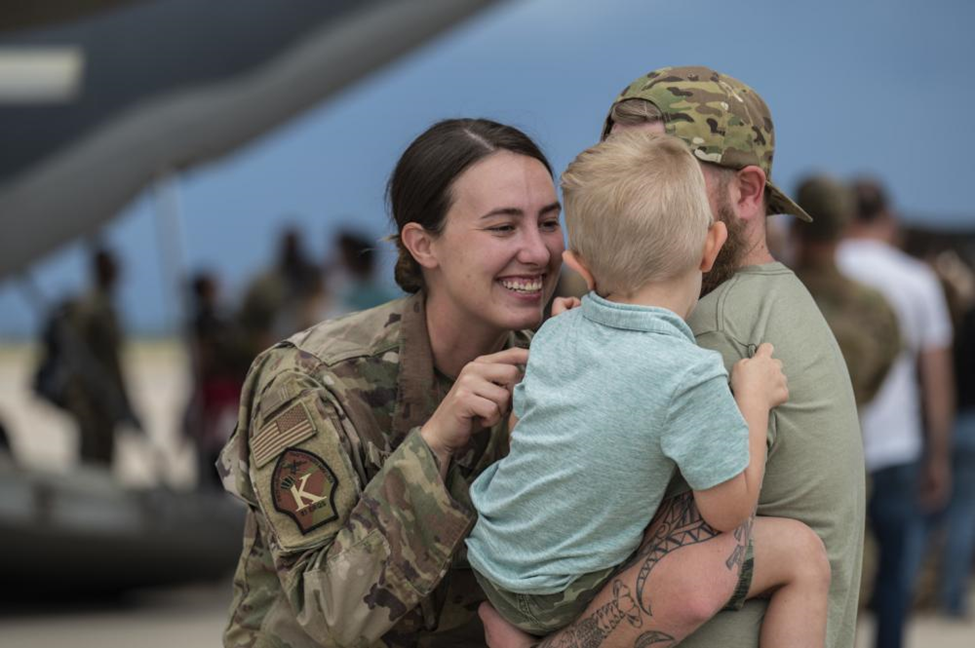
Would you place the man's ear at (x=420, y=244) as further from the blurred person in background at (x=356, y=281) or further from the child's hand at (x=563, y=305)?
the blurred person in background at (x=356, y=281)

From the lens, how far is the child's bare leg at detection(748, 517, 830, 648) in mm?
1753

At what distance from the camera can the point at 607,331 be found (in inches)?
69.7

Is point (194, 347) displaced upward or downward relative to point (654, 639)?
downward

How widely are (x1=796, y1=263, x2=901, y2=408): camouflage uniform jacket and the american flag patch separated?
8.03 ft

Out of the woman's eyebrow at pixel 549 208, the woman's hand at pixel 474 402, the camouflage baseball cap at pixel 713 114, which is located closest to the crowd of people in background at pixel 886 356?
the woman's eyebrow at pixel 549 208

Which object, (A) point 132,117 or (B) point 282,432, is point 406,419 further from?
(A) point 132,117

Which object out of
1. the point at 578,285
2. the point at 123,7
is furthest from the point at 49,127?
the point at 578,285

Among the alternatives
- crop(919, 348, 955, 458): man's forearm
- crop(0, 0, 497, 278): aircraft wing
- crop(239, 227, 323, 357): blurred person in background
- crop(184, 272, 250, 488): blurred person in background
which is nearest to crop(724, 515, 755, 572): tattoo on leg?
crop(919, 348, 955, 458): man's forearm

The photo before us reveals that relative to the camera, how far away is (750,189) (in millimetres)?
1901

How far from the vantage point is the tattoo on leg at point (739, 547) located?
1.73 metres

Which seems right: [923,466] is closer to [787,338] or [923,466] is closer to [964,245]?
[964,245]

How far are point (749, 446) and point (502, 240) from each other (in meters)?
0.58

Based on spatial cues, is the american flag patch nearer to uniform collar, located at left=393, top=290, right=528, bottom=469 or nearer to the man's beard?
uniform collar, located at left=393, top=290, right=528, bottom=469

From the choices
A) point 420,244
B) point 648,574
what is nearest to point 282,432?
point 420,244
